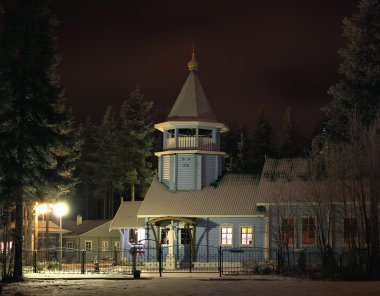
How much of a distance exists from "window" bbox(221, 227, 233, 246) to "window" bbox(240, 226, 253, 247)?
0.69 m

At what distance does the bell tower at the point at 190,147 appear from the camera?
45.9 m

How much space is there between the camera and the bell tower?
4588 centimetres

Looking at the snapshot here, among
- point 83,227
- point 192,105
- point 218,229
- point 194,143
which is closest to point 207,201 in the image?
point 218,229

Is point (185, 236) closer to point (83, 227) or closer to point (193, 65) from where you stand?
point (193, 65)

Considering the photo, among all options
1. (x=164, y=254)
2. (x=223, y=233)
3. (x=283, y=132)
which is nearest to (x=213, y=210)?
(x=223, y=233)

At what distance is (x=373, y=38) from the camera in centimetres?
4294

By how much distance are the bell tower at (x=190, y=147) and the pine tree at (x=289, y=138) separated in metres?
28.0

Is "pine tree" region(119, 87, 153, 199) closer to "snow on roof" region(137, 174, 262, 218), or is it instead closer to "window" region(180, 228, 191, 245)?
"snow on roof" region(137, 174, 262, 218)

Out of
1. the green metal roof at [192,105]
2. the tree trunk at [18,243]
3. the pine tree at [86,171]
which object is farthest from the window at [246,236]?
the pine tree at [86,171]

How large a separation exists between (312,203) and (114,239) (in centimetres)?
3034

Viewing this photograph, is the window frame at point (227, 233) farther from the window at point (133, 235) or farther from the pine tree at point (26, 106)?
the pine tree at point (26, 106)

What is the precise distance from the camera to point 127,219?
49.9m

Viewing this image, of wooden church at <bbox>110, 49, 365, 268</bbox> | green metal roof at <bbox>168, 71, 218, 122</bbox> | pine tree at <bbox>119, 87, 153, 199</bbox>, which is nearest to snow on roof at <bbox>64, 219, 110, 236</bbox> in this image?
pine tree at <bbox>119, 87, 153, 199</bbox>

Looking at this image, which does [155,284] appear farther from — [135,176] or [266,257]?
[135,176]
